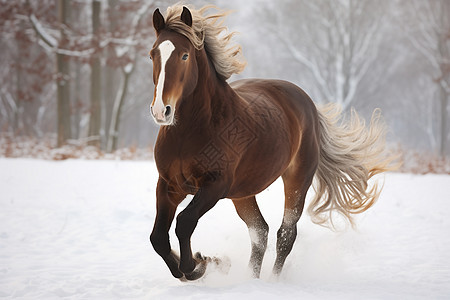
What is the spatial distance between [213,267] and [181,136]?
1.28 metres

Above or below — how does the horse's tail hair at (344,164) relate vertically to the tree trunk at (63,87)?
above

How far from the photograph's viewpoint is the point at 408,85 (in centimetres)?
3172

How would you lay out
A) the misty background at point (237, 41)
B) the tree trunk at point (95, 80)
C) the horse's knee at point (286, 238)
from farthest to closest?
the tree trunk at point (95, 80)
the misty background at point (237, 41)
the horse's knee at point (286, 238)

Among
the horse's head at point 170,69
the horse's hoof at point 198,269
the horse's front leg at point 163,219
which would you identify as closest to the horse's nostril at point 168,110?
the horse's head at point 170,69

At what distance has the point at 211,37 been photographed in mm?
3533

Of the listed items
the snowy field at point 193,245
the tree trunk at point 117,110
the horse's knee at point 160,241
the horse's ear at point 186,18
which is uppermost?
the horse's ear at point 186,18

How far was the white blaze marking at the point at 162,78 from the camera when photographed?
2803mm

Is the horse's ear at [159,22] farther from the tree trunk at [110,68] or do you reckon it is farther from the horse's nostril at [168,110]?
the tree trunk at [110,68]

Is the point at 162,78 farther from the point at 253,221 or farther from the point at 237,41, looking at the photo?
the point at 237,41

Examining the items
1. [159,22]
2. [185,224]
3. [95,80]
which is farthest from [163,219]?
[95,80]

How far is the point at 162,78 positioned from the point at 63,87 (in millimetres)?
10747

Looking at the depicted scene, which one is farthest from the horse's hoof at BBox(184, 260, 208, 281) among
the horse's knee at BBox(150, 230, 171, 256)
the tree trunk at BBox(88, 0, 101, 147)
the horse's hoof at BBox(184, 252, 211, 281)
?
the tree trunk at BBox(88, 0, 101, 147)

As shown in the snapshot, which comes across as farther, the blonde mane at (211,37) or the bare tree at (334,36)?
the bare tree at (334,36)

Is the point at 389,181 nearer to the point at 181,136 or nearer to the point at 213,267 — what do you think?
the point at 213,267
